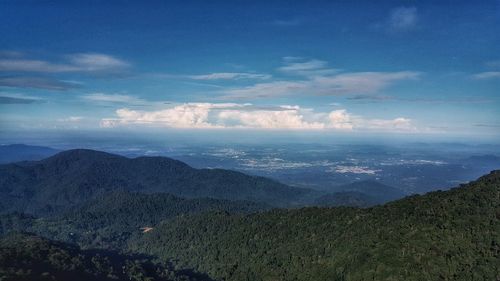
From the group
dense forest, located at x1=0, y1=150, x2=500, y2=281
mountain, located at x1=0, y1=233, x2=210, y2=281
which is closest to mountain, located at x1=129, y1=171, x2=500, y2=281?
dense forest, located at x1=0, y1=150, x2=500, y2=281

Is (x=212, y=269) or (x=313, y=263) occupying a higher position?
(x=313, y=263)

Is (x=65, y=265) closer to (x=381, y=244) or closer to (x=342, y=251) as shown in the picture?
(x=342, y=251)

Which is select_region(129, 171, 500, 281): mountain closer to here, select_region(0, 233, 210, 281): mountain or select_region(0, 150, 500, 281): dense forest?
select_region(0, 150, 500, 281): dense forest

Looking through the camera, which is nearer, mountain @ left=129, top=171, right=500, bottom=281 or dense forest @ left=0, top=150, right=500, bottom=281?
mountain @ left=129, top=171, right=500, bottom=281

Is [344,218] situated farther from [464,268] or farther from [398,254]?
[464,268]

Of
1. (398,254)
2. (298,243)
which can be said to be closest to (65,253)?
(298,243)

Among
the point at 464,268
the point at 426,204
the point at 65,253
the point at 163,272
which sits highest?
the point at 426,204
